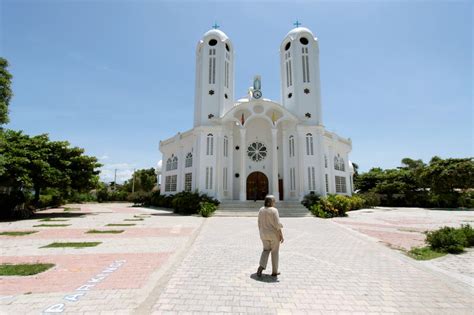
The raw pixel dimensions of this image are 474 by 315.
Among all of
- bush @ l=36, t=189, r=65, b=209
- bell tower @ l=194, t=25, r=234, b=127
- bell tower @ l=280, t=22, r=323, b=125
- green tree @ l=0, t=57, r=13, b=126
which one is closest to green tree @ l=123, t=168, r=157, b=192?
bush @ l=36, t=189, r=65, b=209

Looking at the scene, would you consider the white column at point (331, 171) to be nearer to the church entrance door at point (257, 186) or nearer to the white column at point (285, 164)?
the white column at point (285, 164)

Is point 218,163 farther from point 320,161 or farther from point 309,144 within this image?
point 320,161

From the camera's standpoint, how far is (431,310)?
351 cm

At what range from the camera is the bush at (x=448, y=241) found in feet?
22.7

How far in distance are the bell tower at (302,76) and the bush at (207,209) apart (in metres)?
12.2

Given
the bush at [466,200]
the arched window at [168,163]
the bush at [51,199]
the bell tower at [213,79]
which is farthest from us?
the arched window at [168,163]

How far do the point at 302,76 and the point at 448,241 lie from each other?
69.4ft

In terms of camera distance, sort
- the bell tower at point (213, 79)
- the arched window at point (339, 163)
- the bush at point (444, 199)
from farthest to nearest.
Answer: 1. the bush at point (444, 199)
2. the arched window at point (339, 163)
3. the bell tower at point (213, 79)

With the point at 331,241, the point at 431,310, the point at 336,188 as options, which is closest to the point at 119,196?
the point at 336,188

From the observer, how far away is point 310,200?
65.8ft

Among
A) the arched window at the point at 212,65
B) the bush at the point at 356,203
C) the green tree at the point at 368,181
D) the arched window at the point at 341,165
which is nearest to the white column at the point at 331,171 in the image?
the bush at the point at 356,203

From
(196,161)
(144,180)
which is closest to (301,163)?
(196,161)

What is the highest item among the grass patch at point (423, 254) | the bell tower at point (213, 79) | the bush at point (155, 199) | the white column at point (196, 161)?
the bell tower at point (213, 79)

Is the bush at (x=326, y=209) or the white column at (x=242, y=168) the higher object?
the white column at (x=242, y=168)
